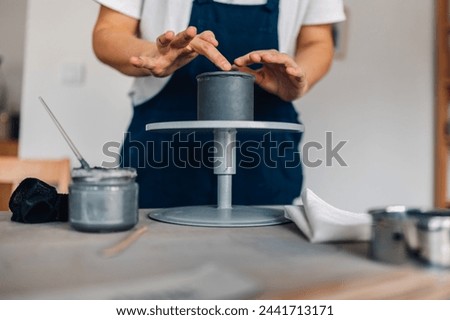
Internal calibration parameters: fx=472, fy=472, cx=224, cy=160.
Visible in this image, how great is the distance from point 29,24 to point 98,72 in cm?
31

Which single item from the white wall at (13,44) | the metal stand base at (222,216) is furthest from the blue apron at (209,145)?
the white wall at (13,44)

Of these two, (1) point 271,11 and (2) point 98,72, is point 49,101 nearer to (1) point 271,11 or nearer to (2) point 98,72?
(2) point 98,72

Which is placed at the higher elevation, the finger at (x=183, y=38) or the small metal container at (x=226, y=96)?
the finger at (x=183, y=38)

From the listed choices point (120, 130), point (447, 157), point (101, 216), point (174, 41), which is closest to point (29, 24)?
point (120, 130)

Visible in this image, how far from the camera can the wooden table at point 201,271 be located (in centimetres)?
35

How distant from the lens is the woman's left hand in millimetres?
645

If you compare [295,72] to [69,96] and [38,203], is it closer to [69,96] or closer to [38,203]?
[38,203]

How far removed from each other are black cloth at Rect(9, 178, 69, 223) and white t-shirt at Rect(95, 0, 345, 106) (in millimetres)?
353

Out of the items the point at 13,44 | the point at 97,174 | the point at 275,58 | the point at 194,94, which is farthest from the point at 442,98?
the point at 13,44

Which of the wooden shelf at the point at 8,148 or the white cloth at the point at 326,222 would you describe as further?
the wooden shelf at the point at 8,148

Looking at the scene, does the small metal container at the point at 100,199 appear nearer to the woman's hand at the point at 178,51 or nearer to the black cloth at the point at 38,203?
the black cloth at the point at 38,203

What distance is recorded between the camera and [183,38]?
0.64 m

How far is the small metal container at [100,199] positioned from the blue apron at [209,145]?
1.09ft

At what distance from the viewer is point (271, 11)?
893mm
